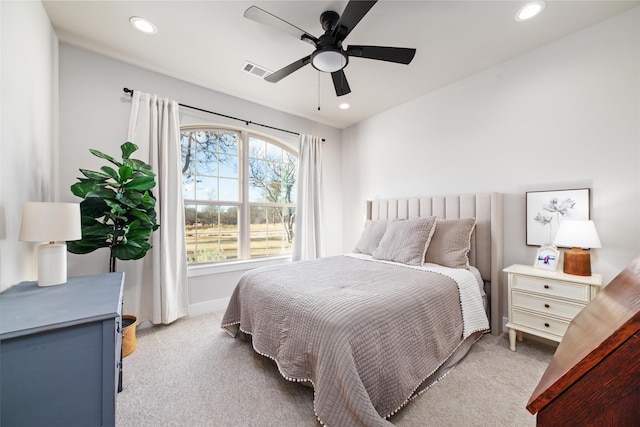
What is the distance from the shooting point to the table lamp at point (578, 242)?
1.92m

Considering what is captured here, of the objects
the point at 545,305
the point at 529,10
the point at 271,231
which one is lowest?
the point at 545,305

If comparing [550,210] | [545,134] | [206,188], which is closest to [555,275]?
[550,210]

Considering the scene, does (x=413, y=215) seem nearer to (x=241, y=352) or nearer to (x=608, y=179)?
(x=608, y=179)

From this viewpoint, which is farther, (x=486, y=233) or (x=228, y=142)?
(x=228, y=142)

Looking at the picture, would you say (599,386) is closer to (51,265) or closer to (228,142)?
(51,265)

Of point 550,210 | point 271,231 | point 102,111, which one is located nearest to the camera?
point 550,210

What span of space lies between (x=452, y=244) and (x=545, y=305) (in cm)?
83

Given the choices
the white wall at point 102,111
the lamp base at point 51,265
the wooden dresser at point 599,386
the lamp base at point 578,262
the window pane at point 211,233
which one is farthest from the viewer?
the window pane at point 211,233

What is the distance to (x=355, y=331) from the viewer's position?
1.34m

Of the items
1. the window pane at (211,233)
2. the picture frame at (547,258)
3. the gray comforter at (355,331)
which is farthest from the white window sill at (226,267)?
the picture frame at (547,258)

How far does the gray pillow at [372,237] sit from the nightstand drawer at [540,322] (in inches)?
57.8

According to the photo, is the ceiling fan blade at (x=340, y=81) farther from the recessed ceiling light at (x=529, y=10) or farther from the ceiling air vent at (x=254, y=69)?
the recessed ceiling light at (x=529, y=10)

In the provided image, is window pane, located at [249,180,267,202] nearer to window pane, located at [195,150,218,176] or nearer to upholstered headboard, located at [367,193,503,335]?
window pane, located at [195,150,218,176]

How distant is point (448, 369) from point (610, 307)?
1.64 metres
